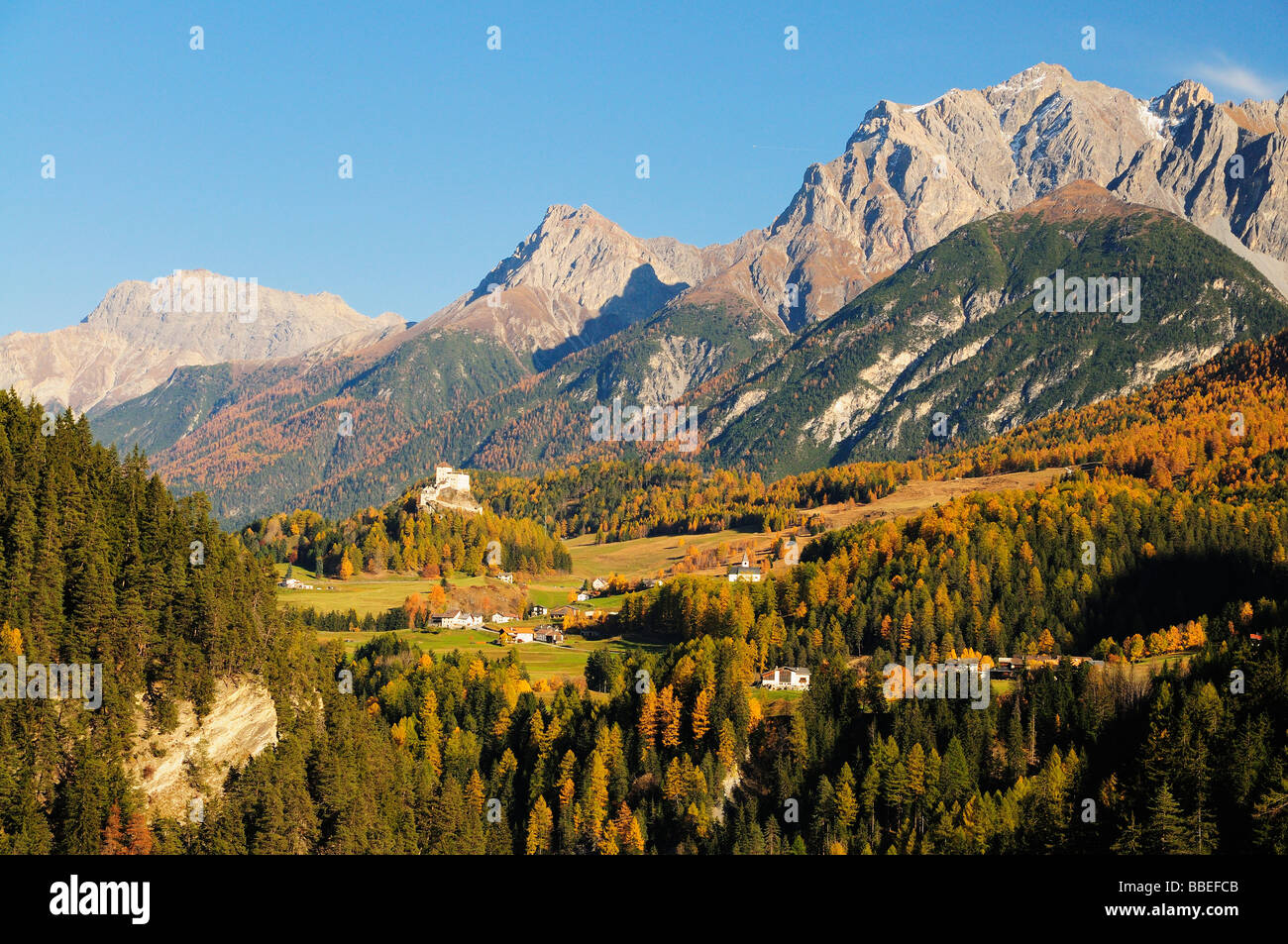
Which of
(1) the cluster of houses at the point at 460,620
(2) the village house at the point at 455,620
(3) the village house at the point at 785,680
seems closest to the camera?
(3) the village house at the point at 785,680

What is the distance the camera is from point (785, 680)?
125 metres

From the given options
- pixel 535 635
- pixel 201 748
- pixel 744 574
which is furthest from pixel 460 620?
pixel 201 748

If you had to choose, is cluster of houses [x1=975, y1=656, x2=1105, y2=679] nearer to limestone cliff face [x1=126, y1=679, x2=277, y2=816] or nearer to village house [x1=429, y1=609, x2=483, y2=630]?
village house [x1=429, y1=609, x2=483, y2=630]

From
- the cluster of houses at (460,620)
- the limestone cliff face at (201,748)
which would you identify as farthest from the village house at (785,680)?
the limestone cliff face at (201,748)

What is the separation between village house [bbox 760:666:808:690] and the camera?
123688 millimetres

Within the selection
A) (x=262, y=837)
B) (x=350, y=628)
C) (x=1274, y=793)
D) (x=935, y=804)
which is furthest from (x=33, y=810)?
(x=350, y=628)

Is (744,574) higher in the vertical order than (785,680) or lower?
higher

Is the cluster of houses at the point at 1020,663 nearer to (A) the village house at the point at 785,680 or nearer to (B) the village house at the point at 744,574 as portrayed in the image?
(A) the village house at the point at 785,680

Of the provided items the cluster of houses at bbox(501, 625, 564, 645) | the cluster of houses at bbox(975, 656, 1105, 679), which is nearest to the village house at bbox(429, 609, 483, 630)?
the cluster of houses at bbox(501, 625, 564, 645)

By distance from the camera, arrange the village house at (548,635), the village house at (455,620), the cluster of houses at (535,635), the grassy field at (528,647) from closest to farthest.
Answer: the grassy field at (528,647), the cluster of houses at (535,635), the village house at (548,635), the village house at (455,620)

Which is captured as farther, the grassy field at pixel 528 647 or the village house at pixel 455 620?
the village house at pixel 455 620

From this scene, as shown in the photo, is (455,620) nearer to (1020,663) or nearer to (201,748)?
(1020,663)

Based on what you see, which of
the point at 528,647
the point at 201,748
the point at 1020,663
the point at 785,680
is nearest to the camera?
the point at 201,748

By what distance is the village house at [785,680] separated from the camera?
123688mm
